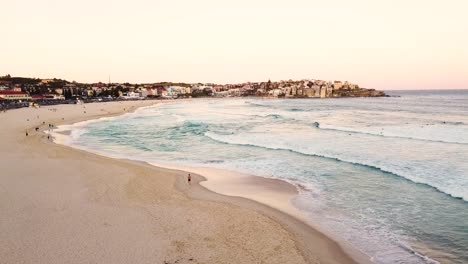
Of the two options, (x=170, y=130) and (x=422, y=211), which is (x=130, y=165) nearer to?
(x=422, y=211)

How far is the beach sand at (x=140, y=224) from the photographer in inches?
382

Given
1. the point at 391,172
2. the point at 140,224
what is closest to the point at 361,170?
the point at 391,172

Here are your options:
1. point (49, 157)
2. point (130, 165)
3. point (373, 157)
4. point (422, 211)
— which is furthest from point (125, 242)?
point (373, 157)

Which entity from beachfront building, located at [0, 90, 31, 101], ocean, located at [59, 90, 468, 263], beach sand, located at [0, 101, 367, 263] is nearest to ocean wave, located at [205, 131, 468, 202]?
ocean, located at [59, 90, 468, 263]

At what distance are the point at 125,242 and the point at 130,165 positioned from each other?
11133 millimetres

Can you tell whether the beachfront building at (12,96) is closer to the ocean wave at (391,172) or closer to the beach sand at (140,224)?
the ocean wave at (391,172)

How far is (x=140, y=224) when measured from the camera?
11789 mm

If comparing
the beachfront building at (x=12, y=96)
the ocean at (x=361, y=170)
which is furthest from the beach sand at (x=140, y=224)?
the beachfront building at (x=12, y=96)

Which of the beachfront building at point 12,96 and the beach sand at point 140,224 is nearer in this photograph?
the beach sand at point 140,224

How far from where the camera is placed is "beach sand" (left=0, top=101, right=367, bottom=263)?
9.70 meters

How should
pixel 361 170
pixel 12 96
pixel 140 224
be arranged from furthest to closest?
pixel 12 96
pixel 361 170
pixel 140 224

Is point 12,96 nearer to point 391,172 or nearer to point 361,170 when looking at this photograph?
point 361,170

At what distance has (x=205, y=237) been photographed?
35.7 ft

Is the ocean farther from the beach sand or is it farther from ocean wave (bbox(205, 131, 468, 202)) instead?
the beach sand
